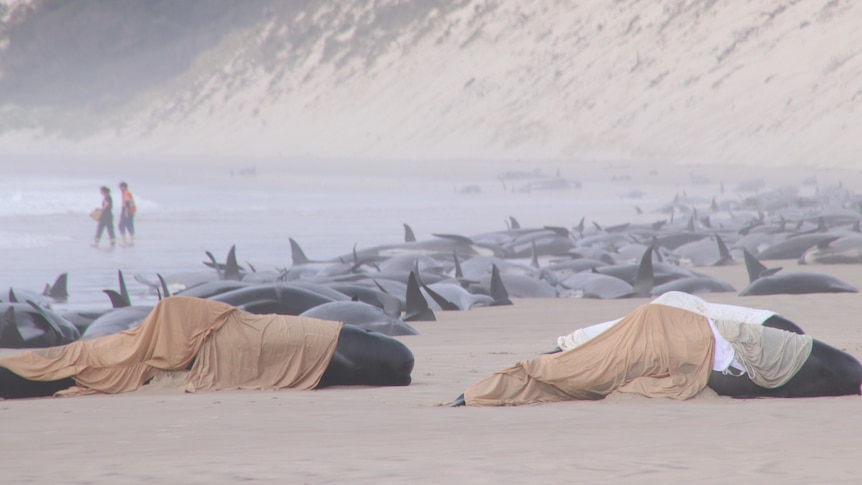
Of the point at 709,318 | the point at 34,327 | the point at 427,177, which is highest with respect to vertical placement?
the point at 427,177

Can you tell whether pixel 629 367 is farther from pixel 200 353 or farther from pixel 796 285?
pixel 796 285

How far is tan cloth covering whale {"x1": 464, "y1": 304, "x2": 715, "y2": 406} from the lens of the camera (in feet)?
20.6

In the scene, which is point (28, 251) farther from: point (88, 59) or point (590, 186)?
point (88, 59)

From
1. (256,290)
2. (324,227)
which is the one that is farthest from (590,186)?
(256,290)

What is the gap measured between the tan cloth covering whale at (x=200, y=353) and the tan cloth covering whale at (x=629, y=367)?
108 cm

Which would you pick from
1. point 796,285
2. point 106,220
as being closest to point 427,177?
point 106,220

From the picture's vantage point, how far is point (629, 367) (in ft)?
20.8

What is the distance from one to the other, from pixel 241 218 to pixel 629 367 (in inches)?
995

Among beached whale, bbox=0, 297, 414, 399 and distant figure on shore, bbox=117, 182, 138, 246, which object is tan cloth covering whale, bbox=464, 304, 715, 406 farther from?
distant figure on shore, bbox=117, 182, 138, 246

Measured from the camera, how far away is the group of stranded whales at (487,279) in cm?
917

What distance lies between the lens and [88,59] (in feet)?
477

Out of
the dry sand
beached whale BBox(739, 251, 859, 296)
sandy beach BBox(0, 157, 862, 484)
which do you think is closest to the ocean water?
beached whale BBox(739, 251, 859, 296)

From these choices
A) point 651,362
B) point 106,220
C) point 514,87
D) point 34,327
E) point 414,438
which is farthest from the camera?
point 514,87

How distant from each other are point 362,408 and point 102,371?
5.11 ft
